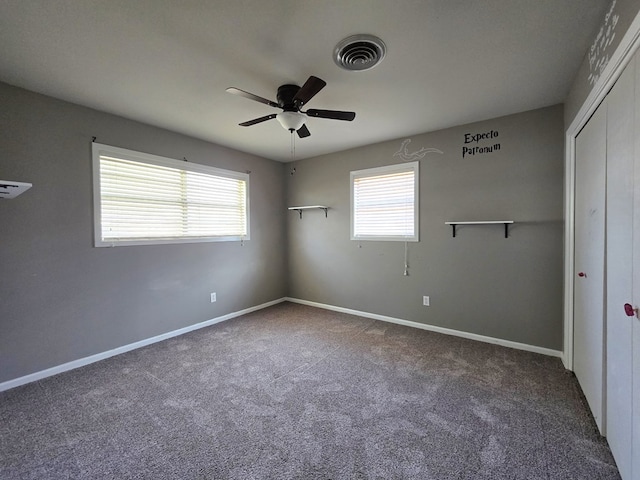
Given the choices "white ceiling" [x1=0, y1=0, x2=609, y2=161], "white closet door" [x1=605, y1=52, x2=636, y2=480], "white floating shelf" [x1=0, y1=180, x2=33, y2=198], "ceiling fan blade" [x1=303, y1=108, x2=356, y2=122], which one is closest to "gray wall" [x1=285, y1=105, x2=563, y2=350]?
"white ceiling" [x1=0, y1=0, x2=609, y2=161]

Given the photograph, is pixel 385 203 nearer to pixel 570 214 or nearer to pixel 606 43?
pixel 570 214

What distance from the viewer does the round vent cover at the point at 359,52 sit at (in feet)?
6.00

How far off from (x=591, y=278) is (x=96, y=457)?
11.2ft

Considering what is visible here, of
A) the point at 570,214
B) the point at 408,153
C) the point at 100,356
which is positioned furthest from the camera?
the point at 408,153

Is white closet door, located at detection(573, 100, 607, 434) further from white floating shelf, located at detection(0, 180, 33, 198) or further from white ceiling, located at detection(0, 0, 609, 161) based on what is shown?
white floating shelf, located at detection(0, 180, 33, 198)

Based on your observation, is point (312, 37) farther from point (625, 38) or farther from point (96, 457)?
point (96, 457)

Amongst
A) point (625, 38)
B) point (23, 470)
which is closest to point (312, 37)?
point (625, 38)

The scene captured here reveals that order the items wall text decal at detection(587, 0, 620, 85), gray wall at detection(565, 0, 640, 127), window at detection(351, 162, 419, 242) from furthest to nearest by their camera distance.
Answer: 1. window at detection(351, 162, 419, 242)
2. wall text decal at detection(587, 0, 620, 85)
3. gray wall at detection(565, 0, 640, 127)

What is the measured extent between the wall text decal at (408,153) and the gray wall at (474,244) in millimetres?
63

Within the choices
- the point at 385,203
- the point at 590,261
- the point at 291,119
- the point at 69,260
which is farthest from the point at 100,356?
the point at 590,261

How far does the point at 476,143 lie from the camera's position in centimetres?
329

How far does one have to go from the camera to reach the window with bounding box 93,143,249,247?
3.00 meters

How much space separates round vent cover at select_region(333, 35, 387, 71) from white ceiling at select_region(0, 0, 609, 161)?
0.15ft

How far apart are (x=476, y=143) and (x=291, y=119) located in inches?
87.7
